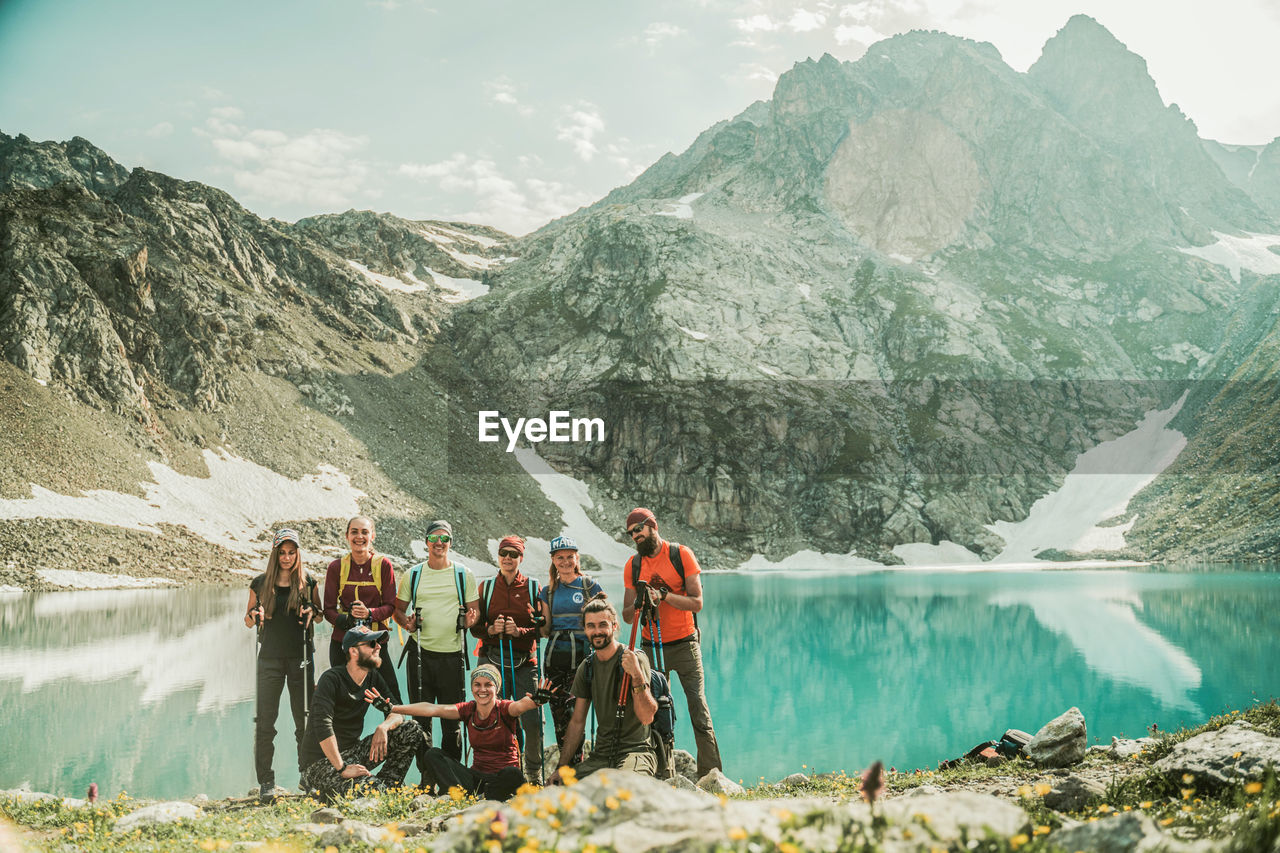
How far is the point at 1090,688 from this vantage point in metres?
22.2

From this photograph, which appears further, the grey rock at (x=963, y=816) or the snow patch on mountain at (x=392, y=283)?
the snow patch on mountain at (x=392, y=283)

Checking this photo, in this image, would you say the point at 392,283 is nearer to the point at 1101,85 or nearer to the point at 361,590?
the point at 361,590

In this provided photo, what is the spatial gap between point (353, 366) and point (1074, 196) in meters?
137

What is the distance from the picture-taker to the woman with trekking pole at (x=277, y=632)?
9.88 meters

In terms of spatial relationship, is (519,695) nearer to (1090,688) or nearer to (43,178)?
(1090,688)

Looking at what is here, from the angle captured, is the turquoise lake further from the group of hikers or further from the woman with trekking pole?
the group of hikers

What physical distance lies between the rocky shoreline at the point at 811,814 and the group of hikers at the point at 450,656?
1.91 feet

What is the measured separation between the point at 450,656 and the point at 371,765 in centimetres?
153

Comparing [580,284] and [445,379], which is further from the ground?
[580,284]

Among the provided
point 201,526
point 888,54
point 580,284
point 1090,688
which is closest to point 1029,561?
point 580,284

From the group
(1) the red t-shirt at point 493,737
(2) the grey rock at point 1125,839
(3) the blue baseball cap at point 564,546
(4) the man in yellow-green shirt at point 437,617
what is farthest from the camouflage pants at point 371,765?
(2) the grey rock at point 1125,839

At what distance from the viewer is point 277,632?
9.99m

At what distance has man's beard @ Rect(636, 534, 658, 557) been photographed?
9.52 meters

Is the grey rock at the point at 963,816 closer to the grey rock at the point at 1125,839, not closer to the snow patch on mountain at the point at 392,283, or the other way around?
the grey rock at the point at 1125,839
